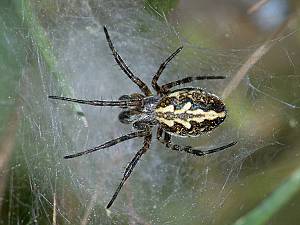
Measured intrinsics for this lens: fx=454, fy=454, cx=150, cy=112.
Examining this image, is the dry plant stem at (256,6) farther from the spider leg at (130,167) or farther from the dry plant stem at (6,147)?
the dry plant stem at (6,147)

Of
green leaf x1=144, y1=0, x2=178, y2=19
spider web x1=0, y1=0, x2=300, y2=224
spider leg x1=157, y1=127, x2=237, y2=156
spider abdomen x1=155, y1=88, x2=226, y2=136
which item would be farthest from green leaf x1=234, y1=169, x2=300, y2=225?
green leaf x1=144, y1=0, x2=178, y2=19

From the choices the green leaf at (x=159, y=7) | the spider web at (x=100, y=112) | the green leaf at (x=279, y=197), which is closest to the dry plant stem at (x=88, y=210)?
the spider web at (x=100, y=112)

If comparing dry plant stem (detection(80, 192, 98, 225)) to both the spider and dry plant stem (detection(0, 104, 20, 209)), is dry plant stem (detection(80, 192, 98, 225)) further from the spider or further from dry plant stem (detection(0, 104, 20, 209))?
dry plant stem (detection(0, 104, 20, 209))

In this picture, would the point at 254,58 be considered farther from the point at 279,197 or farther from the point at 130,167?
the point at 279,197

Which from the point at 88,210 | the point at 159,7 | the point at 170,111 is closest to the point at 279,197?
the point at 170,111

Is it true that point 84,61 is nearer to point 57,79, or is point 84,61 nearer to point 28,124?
point 57,79

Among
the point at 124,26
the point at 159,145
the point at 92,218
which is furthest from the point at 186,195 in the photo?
the point at 124,26
